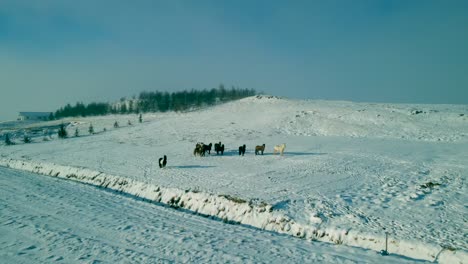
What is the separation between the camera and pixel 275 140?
3997cm

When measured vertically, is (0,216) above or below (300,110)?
below

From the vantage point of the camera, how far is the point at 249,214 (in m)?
15.2

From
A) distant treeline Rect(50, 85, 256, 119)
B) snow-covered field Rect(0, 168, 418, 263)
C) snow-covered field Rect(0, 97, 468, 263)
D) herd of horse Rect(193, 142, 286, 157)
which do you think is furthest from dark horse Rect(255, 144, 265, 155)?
distant treeline Rect(50, 85, 256, 119)

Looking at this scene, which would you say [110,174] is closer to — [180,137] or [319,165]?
[319,165]

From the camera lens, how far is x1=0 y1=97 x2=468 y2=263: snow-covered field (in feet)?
41.6

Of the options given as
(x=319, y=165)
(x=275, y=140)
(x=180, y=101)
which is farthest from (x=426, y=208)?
(x=180, y=101)

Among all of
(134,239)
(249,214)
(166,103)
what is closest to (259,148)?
(249,214)

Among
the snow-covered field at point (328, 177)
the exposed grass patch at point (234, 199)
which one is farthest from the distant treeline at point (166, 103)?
the exposed grass patch at point (234, 199)

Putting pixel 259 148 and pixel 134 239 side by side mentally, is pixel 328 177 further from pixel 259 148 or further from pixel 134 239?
pixel 134 239

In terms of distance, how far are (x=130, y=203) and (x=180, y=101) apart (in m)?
116

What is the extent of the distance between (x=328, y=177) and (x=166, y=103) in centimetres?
11336

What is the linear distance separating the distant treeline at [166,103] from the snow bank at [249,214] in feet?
292

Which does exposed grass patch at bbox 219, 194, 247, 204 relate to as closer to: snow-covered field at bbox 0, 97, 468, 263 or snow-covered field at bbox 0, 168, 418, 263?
snow-covered field at bbox 0, 97, 468, 263

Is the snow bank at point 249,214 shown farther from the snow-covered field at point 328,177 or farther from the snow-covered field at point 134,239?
the snow-covered field at point 134,239
